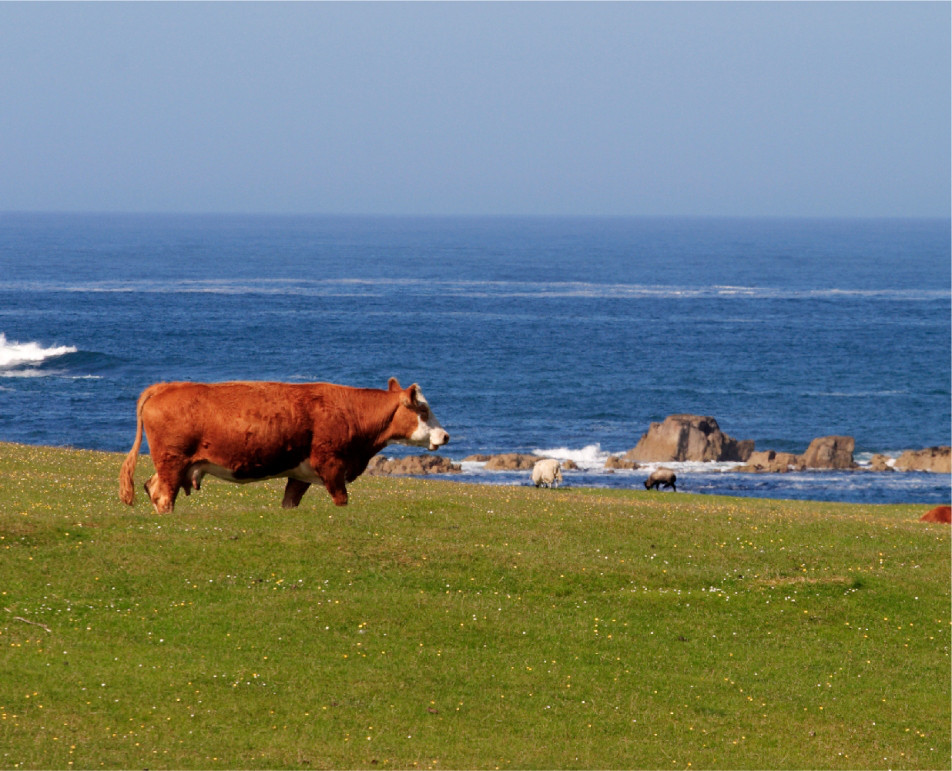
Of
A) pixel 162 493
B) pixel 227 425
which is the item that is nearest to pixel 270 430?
pixel 227 425

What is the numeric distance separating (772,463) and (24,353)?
249ft

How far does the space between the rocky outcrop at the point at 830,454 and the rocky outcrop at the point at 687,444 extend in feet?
13.8

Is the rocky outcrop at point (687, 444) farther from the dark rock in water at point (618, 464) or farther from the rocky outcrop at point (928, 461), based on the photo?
the rocky outcrop at point (928, 461)

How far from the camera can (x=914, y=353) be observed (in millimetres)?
139375

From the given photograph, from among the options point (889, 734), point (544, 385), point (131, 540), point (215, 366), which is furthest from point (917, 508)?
point (215, 366)

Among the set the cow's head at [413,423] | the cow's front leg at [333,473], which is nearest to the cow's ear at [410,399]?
the cow's head at [413,423]

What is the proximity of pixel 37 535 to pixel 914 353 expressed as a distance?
129 metres

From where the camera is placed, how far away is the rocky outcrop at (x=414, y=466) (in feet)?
251

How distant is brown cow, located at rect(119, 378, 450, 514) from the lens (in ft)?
79.9

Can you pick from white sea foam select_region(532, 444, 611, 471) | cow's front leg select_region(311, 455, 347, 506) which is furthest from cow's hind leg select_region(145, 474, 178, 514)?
white sea foam select_region(532, 444, 611, 471)

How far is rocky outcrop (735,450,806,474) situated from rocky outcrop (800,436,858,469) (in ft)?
2.29

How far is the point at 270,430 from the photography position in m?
24.4

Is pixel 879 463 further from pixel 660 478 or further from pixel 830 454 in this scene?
pixel 660 478

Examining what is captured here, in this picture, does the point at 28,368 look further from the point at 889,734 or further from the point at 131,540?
the point at 889,734
